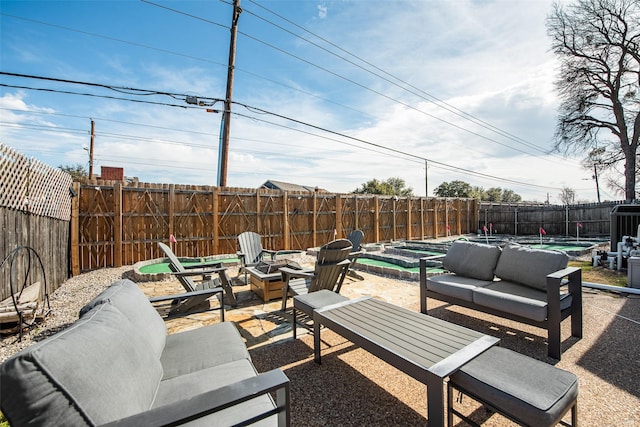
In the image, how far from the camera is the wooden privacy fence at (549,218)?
42.5 ft

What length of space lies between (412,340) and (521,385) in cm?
64

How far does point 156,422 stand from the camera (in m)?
1.00

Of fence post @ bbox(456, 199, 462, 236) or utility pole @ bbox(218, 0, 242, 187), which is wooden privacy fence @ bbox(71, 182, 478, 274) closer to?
utility pole @ bbox(218, 0, 242, 187)

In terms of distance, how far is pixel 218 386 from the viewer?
1519 mm

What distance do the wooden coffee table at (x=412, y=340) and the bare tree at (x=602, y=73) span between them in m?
19.4

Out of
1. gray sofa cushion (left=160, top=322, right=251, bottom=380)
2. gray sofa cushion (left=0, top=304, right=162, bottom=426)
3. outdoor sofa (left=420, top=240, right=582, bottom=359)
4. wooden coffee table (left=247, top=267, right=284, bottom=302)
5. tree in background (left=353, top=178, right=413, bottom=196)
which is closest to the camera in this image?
gray sofa cushion (left=0, top=304, right=162, bottom=426)

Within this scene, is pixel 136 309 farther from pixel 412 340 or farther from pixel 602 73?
pixel 602 73

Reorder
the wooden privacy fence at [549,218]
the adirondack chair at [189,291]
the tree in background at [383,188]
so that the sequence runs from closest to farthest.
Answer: the adirondack chair at [189,291]
the wooden privacy fence at [549,218]
the tree in background at [383,188]

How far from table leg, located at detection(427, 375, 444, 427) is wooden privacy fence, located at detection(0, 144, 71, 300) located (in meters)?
5.03

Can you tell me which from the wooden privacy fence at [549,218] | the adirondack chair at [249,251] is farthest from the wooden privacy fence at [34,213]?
the wooden privacy fence at [549,218]

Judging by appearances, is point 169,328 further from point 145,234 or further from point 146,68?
point 146,68

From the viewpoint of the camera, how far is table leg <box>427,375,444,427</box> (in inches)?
59.7

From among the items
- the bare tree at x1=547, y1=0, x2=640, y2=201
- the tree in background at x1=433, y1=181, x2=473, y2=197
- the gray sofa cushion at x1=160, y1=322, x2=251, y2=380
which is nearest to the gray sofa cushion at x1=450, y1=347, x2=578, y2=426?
the gray sofa cushion at x1=160, y1=322, x2=251, y2=380

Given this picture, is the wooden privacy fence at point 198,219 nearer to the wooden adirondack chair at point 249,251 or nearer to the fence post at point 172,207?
the fence post at point 172,207
